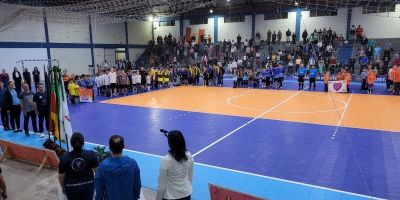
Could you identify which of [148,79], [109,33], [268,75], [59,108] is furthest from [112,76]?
[109,33]

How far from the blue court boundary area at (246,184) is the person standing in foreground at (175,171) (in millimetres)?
2022

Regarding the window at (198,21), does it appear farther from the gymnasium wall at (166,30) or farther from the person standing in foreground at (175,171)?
the person standing in foreground at (175,171)

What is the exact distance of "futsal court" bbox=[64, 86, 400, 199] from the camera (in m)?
5.66

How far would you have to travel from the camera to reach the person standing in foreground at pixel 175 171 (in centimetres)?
304

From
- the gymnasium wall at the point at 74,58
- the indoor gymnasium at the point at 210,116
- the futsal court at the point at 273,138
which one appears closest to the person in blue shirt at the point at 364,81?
the indoor gymnasium at the point at 210,116

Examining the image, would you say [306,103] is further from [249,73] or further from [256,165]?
[256,165]

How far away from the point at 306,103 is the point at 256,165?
7873 millimetres

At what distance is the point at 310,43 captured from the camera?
25688mm

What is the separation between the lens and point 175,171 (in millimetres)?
3131

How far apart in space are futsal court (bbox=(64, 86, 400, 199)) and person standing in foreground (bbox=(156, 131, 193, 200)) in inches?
81.0

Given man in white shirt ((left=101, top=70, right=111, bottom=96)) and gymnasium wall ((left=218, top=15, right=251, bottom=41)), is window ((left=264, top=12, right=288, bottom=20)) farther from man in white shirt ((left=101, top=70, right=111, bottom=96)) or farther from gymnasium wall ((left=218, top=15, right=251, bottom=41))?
man in white shirt ((left=101, top=70, right=111, bottom=96))

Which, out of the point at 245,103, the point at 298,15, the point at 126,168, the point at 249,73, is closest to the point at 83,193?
the point at 126,168

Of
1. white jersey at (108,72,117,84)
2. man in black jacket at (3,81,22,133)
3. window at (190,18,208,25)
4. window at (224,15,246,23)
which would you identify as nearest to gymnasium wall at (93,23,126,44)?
window at (190,18,208,25)

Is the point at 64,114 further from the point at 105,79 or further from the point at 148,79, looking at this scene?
the point at 148,79
